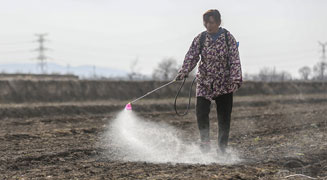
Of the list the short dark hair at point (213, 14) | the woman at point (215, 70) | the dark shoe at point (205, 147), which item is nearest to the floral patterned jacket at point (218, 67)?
the woman at point (215, 70)

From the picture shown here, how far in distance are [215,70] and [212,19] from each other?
0.77m

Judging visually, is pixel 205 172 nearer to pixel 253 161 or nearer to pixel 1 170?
pixel 253 161

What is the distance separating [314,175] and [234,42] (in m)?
2.28

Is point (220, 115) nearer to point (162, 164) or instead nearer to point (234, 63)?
point (234, 63)

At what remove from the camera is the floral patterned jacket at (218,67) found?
6395 millimetres

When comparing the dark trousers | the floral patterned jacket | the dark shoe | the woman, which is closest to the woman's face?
the woman

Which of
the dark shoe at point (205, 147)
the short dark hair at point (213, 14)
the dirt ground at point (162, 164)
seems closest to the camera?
the dirt ground at point (162, 164)

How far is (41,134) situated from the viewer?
10000 millimetres

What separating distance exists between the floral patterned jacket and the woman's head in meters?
0.15

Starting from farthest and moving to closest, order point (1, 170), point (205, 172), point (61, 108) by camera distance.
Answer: point (61, 108) → point (1, 170) → point (205, 172)

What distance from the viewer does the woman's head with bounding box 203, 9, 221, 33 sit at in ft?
20.8

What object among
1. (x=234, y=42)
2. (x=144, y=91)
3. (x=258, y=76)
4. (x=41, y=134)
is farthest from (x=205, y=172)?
(x=258, y=76)

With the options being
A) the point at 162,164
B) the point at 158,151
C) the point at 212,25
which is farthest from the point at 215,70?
the point at 158,151

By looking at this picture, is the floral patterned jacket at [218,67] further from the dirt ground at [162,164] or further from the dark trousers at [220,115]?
the dirt ground at [162,164]
